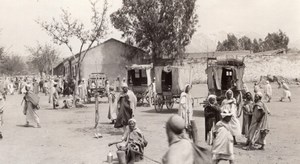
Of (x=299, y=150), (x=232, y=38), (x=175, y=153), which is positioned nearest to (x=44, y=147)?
(x=299, y=150)

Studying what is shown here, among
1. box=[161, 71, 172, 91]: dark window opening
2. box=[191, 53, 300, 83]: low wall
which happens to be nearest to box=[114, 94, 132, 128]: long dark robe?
box=[161, 71, 172, 91]: dark window opening

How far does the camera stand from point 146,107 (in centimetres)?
2294

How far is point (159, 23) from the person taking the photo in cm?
3778

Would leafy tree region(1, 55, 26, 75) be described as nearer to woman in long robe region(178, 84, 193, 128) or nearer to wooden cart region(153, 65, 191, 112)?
wooden cart region(153, 65, 191, 112)

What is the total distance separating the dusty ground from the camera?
30.7 ft

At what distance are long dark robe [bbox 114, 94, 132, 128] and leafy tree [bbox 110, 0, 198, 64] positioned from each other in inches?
1063

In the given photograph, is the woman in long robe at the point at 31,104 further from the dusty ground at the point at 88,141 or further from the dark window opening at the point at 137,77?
the dark window opening at the point at 137,77

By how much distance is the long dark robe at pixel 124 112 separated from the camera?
11.4 metres

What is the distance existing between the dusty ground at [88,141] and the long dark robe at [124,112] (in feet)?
2.44

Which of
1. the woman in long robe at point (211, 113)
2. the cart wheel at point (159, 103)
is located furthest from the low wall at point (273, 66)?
the woman in long robe at point (211, 113)

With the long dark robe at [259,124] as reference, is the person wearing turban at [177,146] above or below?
above

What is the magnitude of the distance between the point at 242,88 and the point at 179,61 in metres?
23.3

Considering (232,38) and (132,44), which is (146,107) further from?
(232,38)

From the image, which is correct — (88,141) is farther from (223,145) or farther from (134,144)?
(223,145)
